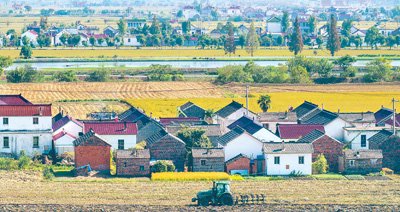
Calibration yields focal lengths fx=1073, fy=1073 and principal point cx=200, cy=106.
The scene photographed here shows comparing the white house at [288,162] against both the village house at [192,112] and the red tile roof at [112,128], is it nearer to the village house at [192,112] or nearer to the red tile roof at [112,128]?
the red tile roof at [112,128]

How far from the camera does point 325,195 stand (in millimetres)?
34875

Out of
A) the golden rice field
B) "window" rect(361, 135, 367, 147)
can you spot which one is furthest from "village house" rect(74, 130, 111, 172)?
the golden rice field

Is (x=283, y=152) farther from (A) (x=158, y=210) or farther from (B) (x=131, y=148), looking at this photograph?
(A) (x=158, y=210)

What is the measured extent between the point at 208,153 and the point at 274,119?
30.9ft

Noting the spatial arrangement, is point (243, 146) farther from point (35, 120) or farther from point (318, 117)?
point (35, 120)

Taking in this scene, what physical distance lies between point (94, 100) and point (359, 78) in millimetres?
21851

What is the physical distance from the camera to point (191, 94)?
216 ft

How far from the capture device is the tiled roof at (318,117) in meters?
46.5

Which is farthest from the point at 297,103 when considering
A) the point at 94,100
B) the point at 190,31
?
the point at 190,31

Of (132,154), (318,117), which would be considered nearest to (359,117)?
(318,117)

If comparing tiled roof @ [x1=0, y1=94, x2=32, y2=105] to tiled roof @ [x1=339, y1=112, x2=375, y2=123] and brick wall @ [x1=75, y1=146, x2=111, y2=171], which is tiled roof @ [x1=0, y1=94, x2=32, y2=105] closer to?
brick wall @ [x1=75, y1=146, x2=111, y2=171]

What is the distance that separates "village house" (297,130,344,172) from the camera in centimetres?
4150

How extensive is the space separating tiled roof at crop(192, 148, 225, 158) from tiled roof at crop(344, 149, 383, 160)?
475 centimetres

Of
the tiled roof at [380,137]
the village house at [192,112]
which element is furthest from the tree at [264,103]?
the tiled roof at [380,137]
